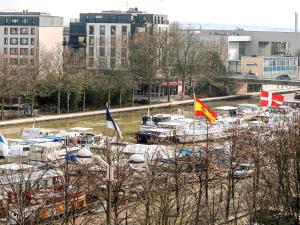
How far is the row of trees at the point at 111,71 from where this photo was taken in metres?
44.1

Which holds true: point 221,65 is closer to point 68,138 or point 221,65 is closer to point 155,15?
point 155,15

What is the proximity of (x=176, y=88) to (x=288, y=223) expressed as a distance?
40.8 metres

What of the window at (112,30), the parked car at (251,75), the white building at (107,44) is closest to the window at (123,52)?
the white building at (107,44)

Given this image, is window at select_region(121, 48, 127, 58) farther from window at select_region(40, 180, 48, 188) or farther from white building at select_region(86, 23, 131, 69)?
window at select_region(40, 180, 48, 188)

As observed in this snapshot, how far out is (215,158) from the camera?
21922 mm

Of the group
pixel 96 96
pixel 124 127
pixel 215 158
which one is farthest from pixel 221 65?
pixel 215 158

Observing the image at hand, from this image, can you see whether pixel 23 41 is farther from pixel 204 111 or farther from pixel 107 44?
pixel 204 111

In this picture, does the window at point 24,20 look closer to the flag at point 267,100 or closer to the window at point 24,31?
the window at point 24,31


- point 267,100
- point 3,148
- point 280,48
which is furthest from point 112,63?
point 280,48

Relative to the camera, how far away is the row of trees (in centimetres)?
4406

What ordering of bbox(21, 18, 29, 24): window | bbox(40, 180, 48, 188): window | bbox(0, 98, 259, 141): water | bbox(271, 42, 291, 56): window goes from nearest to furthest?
bbox(40, 180, 48, 188): window
bbox(0, 98, 259, 141): water
bbox(21, 18, 29, 24): window
bbox(271, 42, 291, 56): window

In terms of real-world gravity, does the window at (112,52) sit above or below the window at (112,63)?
above

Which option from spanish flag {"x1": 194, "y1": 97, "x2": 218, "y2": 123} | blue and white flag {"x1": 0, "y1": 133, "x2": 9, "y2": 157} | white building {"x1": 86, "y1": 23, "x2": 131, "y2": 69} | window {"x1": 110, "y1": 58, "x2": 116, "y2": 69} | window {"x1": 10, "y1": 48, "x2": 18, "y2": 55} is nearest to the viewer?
blue and white flag {"x1": 0, "y1": 133, "x2": 9, "y2": 157}

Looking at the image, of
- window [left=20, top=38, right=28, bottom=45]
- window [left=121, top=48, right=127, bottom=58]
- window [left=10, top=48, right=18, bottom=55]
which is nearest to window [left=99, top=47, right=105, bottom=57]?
window [left=121, top=48, right=127, bottom=58]
